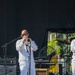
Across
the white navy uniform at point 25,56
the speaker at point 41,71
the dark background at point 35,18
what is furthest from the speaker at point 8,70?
the dark background at point 35,18

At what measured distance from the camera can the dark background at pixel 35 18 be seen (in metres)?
12.1

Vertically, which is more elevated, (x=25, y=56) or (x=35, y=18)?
(x=35, y=18)

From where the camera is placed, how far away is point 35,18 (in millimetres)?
12188

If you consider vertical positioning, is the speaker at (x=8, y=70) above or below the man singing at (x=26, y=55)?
below

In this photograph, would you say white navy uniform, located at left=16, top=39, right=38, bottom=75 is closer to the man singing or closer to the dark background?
the man singing

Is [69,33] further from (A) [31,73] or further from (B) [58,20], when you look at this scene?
(A) [31,73]

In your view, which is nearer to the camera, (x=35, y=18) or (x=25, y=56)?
(x=25, y=56)

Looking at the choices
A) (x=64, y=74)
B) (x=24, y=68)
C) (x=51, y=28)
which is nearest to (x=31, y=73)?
(x=24, y=68)

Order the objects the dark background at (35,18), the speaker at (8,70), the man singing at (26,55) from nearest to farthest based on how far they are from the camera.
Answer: the man singing at (26,55) < the speaker at (8,70) < the dark background at (35,18)

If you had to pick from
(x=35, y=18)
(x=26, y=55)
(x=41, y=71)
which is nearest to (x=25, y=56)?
(x=26, y=55)

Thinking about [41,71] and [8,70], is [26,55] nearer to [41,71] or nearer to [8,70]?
[8,70]

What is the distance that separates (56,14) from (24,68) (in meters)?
3.20

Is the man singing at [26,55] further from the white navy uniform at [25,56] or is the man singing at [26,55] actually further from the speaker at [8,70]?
the speaker at [8,70]

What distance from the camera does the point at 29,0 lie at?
12.3m
